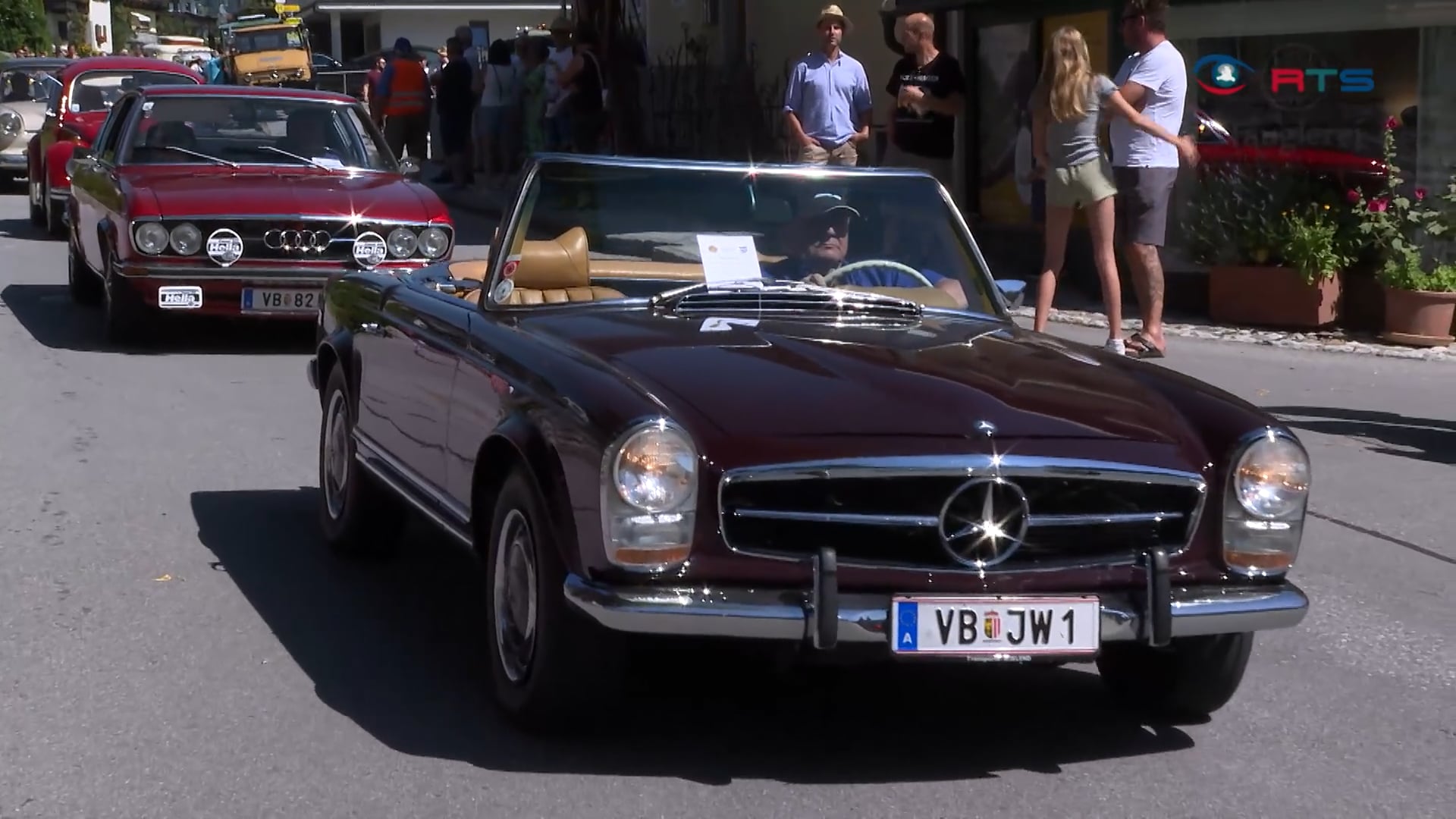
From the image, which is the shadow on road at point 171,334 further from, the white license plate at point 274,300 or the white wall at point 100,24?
the white wall at point 100,24

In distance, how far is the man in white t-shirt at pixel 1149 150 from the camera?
429 inches

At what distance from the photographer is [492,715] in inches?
192

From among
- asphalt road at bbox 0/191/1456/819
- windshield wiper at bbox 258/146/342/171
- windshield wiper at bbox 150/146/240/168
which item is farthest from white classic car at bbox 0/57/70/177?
asphalt road at bbox 0/191/1456/819

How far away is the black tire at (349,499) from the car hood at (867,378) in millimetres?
1358

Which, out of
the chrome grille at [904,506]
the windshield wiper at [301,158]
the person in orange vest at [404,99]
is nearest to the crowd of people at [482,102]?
the person in orange vest at [404,99]

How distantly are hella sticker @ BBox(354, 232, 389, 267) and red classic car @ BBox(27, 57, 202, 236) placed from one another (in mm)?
7824

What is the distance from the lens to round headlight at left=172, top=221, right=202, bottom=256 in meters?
11.1

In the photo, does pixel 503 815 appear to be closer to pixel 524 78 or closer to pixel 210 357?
pixel 210 357

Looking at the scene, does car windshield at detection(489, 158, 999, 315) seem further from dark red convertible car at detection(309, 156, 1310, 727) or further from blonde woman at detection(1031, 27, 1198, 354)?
blonde woman at detection(1031, 27, 1198, 354)

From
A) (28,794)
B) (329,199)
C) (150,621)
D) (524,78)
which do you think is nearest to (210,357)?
(329,199)

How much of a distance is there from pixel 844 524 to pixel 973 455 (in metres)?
0.31

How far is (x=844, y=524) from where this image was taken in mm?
4270

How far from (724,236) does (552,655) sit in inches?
62.9

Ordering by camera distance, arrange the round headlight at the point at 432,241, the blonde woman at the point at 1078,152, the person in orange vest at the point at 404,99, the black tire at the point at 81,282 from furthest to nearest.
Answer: the person in orange vest at the point at 404,99 → the black tire at the point at 81,282 → the round headlight at the point at 432,241 → the blonde woman at the point at 1078,152
